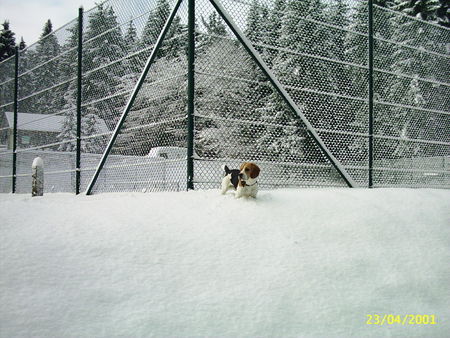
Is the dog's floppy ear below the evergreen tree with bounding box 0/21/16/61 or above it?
below

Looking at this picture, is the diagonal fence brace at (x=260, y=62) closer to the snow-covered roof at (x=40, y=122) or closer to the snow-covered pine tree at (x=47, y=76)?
the snow-covered pine tree at (x=47, y=76)

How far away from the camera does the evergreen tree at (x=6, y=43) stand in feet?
140

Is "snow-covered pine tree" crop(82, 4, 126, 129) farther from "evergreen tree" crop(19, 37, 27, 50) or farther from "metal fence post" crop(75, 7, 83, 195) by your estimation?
"evergreen tree" crop(19, 37, 27, 50)

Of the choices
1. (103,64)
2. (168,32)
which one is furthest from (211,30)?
(103,64)

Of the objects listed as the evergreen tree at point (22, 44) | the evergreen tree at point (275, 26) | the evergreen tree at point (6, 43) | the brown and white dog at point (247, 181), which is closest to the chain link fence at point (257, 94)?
the evergreen tree at point (275, 26)

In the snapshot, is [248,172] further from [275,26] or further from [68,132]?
[68,132]

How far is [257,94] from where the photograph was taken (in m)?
4.48

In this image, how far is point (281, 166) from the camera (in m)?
4.58

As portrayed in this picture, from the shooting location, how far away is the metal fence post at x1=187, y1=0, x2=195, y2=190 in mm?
3686

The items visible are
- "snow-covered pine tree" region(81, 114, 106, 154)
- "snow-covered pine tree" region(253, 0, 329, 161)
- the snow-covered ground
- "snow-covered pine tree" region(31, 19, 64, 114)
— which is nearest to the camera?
the snow-covered ground
